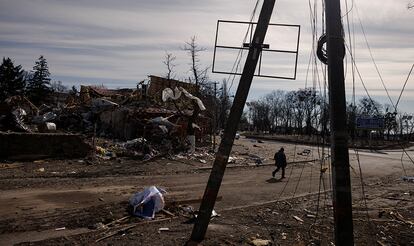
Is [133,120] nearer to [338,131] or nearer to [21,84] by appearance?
[338,131]

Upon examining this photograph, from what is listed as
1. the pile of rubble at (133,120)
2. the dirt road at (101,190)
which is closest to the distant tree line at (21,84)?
the pile of rubble at (133,120)

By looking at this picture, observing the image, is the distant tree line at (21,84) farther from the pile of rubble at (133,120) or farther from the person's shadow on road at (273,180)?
the person's shadow on road at (273,180)

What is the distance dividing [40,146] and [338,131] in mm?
17969

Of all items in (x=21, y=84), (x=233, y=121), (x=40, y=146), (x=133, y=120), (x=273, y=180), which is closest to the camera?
(x=233, y=121)

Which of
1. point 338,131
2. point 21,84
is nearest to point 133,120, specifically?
point 338,131

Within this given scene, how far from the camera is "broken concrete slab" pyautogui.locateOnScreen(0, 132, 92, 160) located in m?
20.9

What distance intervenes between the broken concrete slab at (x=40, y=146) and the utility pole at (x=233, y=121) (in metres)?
15.1

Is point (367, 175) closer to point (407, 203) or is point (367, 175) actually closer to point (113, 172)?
point (407, 203)

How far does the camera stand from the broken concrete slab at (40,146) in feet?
68.6

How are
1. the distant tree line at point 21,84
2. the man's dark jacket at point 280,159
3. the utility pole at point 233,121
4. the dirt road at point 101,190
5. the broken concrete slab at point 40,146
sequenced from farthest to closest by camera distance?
the distant tree line at point 21,84 → the man's dark jacket at point 280,159 → the broken concrete slab at point 40,146 → the dirt road at point 101,190 → the utility pole at point 233,121

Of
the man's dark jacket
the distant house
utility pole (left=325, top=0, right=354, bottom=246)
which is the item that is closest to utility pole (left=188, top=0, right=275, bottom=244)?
utility pole (left=325, top=0, right=354, bottom=246)

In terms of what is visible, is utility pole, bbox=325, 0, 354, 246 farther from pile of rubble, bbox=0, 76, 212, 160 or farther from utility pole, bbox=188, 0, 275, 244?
pile of rubble, bbox=0, 76, 212, 160

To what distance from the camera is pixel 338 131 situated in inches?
265

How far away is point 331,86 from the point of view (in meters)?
6.77
